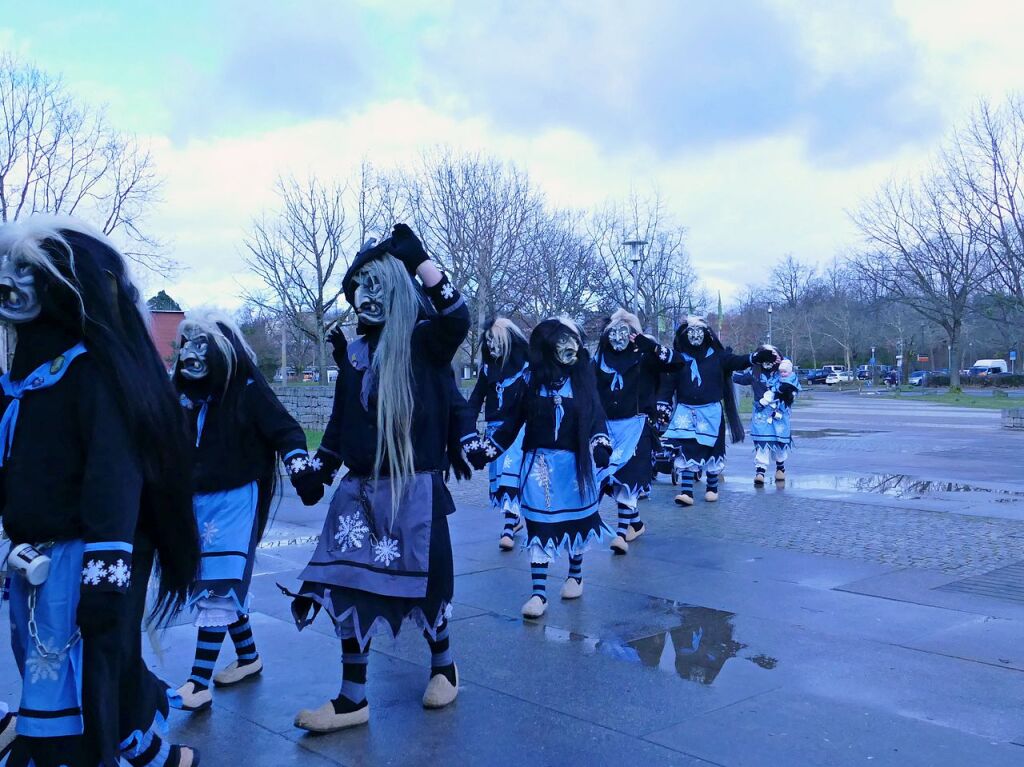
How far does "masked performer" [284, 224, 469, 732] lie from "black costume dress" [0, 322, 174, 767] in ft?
4.10

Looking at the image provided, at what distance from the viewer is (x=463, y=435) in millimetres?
4594

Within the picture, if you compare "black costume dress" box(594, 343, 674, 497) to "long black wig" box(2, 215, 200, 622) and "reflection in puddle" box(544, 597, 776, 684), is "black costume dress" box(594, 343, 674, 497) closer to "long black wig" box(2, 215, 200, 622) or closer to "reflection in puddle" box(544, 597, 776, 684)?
"reflection in puddle" box(544, 597, 776, 684)

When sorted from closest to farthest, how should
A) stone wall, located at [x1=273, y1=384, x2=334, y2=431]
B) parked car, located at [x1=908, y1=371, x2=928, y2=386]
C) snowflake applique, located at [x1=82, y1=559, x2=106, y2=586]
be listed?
snowflake applique, located at [x1=82, y1=559, x2=106, y2=586] < stone wall, located at [x1=273, y1=384, x2=334, y2=431] < parked car, located at [x1=908, y1=371, x2=928, y2=386]

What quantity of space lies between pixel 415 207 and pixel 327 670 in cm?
2645

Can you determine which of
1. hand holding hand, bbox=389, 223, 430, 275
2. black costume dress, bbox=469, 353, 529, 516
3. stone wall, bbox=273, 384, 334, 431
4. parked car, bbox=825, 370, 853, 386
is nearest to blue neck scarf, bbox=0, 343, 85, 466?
hand holding hand, bbox=389, 223, 430, 275

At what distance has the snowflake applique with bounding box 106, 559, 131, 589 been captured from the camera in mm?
2789

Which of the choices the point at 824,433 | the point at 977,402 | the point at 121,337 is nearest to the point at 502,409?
the point at 121,337

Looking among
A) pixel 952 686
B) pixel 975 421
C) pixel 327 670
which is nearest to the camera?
pixel 952 686

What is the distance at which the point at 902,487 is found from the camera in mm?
11828

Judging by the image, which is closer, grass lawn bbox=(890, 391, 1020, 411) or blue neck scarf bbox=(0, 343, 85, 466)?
blue neck scarf bbox=(0, 343, 85, 466)

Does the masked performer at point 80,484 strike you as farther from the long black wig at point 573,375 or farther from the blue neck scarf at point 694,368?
the blue neck scarf at point 694,368

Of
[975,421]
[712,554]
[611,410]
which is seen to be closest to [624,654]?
[712,554]

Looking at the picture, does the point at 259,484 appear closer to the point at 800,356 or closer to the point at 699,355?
the point at 699,355

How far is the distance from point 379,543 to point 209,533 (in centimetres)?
97
